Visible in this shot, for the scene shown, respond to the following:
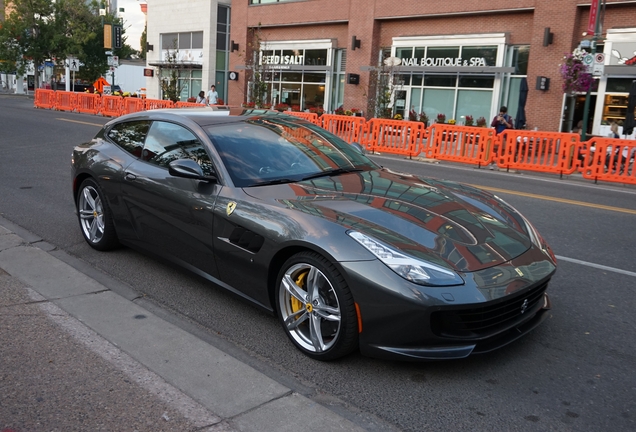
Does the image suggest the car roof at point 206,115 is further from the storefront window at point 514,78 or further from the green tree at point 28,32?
the green tree at point 28,32

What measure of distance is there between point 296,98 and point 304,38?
3.38 meters

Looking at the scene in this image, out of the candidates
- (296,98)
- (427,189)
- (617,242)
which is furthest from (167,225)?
(296,98)

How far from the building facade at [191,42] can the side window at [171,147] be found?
1359 inches

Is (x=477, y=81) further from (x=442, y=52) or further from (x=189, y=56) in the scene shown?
(x=189, y=56)

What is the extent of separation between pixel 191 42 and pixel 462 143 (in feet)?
98.4

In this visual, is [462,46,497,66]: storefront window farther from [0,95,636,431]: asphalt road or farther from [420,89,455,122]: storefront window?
[0,95,636,431]: asphalt road

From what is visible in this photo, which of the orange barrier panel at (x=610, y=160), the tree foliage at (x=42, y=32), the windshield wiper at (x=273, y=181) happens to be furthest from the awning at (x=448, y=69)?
the tree foliage at (x=42, y=32)

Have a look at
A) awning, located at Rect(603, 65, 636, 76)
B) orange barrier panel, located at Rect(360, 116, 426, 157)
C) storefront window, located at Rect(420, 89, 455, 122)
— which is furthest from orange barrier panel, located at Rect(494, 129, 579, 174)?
storefront window, located at Rect(420, 89, 455, 122)

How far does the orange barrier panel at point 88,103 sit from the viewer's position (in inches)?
1217

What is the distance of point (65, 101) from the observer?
107ft

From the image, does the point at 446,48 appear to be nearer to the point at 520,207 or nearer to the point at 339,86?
the point at 339,86

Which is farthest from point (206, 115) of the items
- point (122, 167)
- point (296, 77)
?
point (296, 77)

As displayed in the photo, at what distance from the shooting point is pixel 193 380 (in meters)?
3.43

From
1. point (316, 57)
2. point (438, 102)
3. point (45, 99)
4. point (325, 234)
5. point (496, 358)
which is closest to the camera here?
point (325, 234)
